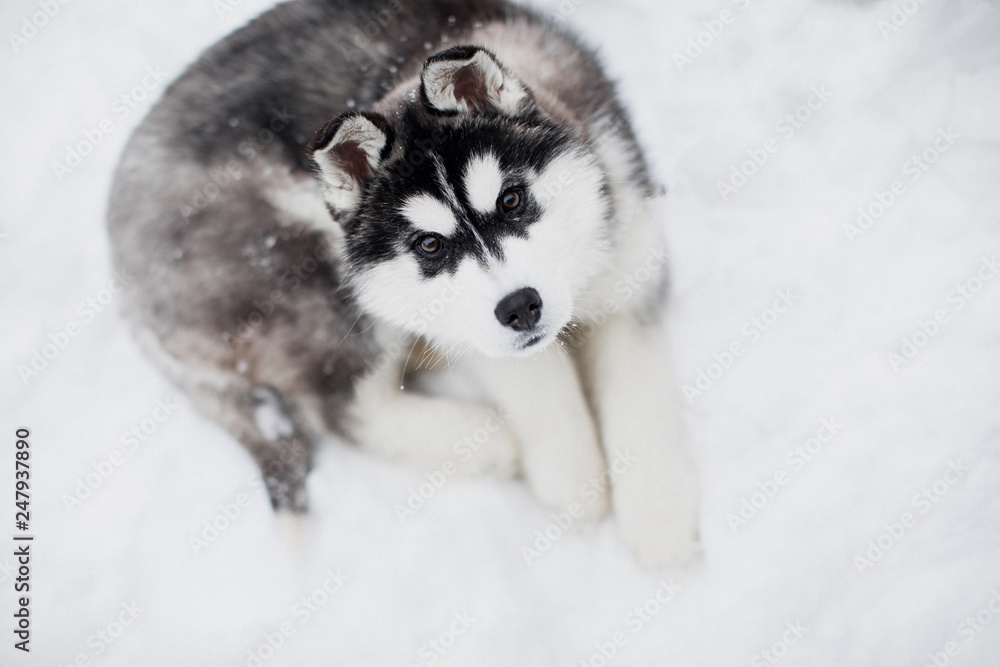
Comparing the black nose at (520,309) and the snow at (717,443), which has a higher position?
the black nose at (520,309)

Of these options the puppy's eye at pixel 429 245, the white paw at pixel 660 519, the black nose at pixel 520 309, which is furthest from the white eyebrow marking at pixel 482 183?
the white paw at pixel 660 519

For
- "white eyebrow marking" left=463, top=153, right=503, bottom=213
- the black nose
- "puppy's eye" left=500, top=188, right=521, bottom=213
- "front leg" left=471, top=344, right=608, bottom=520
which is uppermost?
"white eyebrow marking" left=463, top=153, right=503, bottom=213

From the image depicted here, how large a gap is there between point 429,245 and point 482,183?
24 centimetres

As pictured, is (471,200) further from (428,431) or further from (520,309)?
(428,431)

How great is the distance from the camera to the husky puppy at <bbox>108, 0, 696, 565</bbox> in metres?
1.92

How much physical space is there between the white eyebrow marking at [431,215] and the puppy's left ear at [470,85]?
264 millimetres

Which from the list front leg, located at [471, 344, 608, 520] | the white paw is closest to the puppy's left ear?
front leg, located at [471, 344, 608, 520]

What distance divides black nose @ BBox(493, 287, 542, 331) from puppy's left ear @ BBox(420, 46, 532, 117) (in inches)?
22.9

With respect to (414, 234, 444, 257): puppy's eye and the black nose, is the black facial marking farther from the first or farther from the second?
the black nose

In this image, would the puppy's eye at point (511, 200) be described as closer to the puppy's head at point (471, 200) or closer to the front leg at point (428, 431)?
the puppy's head at point (471, 200)

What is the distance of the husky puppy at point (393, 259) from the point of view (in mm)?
1918

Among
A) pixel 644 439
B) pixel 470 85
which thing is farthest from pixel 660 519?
pixel 470 85

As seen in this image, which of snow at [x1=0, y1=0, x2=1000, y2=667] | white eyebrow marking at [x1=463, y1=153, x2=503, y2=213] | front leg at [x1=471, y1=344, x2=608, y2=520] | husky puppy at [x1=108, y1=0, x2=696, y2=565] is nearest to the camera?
white eyebrow marking at [x1=463, y1=153, x2=503, y2=213]

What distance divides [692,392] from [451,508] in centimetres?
99
